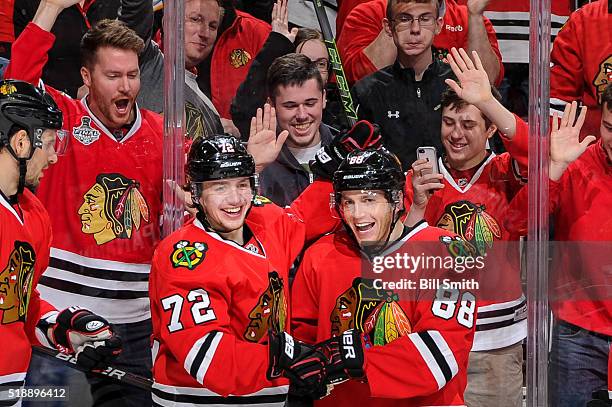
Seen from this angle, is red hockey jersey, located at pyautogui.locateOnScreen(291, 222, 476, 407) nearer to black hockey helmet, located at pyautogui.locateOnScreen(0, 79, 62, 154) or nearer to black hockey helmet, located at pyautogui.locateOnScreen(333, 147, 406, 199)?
black hockey helmet, located at pyautogui.locateOnScreen(333, 147, 406, 199)

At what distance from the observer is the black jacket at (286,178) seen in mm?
3307

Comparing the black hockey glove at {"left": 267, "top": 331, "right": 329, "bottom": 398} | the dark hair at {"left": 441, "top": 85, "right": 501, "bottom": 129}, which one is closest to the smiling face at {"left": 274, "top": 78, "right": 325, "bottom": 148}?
the dark hair at {"left": 441, "top": 85, "right": 501, "bottom": 129}

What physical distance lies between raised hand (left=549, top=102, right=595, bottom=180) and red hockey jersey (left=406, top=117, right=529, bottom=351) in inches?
3.4

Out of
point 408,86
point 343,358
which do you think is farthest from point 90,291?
point 408,86

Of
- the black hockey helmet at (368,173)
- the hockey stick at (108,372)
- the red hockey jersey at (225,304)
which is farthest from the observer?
the hockey stick at (108,372)

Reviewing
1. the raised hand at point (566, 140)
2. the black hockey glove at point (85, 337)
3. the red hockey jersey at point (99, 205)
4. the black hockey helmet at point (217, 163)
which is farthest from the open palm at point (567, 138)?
the black hockey glove at point (85, 337)

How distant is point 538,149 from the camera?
3.29 metres

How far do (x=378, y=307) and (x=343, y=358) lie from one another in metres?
0.19

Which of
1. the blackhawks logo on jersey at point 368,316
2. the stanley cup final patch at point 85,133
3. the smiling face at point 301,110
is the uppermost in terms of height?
the smiling face at point 301,110

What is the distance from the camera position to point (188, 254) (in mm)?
3088

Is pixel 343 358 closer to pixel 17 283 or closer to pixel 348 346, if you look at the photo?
pixel 348 346

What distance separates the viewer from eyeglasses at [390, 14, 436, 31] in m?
3.34

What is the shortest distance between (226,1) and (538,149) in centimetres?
103

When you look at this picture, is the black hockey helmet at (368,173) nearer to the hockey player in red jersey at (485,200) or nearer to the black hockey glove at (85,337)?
the hockey player in red jersey at (485,200)
